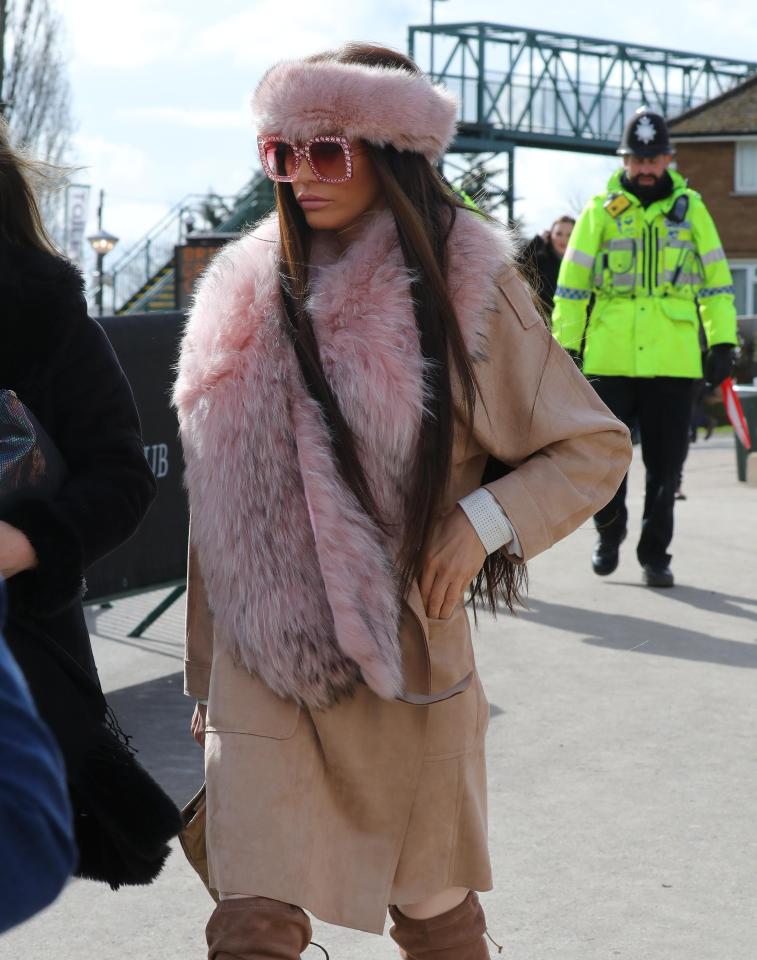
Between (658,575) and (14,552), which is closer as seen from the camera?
(14,552)

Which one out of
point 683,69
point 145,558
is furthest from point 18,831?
point 683,69

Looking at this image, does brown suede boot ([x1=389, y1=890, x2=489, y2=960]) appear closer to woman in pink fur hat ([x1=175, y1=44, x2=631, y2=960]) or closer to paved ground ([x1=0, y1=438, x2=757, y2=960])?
woman in pink fur hat ([x1=175, y1=44, x2=631, y2=960])

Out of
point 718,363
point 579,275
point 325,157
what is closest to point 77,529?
point 325,157

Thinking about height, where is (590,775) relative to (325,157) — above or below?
below

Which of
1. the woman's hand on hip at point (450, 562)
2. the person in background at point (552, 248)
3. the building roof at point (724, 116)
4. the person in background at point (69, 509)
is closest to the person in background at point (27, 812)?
the person in background at point (69, 509)

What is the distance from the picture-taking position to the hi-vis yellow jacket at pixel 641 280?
7.55 m

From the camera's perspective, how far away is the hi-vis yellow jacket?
7.55 meters

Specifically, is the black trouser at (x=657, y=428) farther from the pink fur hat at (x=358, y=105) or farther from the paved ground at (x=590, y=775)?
the pink fur hat at (x=358, y=105)

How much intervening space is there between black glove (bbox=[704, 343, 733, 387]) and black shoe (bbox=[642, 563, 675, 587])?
1028 mm

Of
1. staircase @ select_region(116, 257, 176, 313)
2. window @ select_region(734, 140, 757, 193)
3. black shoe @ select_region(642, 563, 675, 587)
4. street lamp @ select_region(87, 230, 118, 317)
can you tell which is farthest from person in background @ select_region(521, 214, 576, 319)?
window @ select_region(734, 140, 757, 193)

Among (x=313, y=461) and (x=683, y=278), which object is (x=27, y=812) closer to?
(x=313, y=461)

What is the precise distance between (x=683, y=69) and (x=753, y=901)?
5835cm

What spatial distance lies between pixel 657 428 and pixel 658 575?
2.44ft

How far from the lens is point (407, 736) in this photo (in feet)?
8.68
